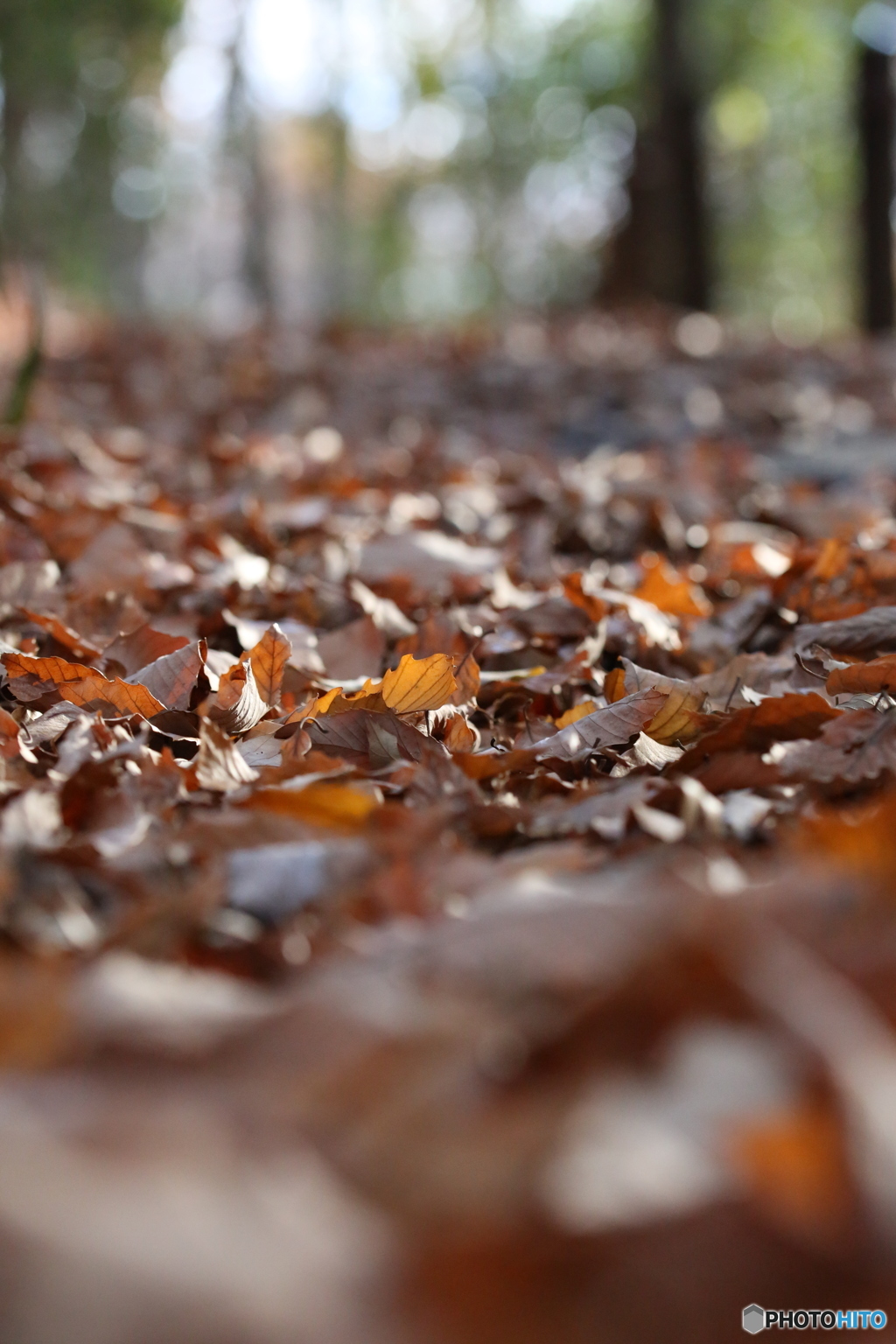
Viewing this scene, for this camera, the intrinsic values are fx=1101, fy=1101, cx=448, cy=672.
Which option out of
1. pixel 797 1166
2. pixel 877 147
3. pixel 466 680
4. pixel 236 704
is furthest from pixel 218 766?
pixel 877 147

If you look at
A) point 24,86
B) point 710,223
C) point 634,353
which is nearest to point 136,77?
point 24,86

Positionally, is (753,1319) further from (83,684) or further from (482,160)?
(482,160)

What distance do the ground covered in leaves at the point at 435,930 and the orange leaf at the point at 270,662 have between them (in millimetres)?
10

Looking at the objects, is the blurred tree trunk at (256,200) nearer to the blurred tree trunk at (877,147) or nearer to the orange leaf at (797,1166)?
the blurred tree trunk at (877,147)

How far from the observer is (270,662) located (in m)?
1.73

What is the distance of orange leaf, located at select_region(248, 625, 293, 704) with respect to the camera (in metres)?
1.70

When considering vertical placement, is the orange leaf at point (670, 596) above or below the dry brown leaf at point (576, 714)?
below

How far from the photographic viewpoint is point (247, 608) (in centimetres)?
216

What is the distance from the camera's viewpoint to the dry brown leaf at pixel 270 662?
1704 millimetres

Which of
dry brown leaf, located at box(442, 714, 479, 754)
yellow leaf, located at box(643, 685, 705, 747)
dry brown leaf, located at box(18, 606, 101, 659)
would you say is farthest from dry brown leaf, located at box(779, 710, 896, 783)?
dry brown leaf, located at box(18, 606, 101, 659)

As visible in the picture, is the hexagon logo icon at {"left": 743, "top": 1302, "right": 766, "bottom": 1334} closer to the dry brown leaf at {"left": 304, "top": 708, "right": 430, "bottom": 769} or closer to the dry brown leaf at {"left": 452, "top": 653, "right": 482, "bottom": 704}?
the dry brown leaf at {"left": 304, "top": 708, "right": 430, "bottom": 769}

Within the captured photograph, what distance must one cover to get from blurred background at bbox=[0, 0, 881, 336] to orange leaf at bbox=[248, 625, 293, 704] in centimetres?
363

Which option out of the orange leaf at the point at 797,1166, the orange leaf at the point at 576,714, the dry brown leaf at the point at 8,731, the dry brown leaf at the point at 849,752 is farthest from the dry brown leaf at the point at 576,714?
the orange leaf at the point at 797,1166

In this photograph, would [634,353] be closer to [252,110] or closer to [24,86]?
[252,110]
